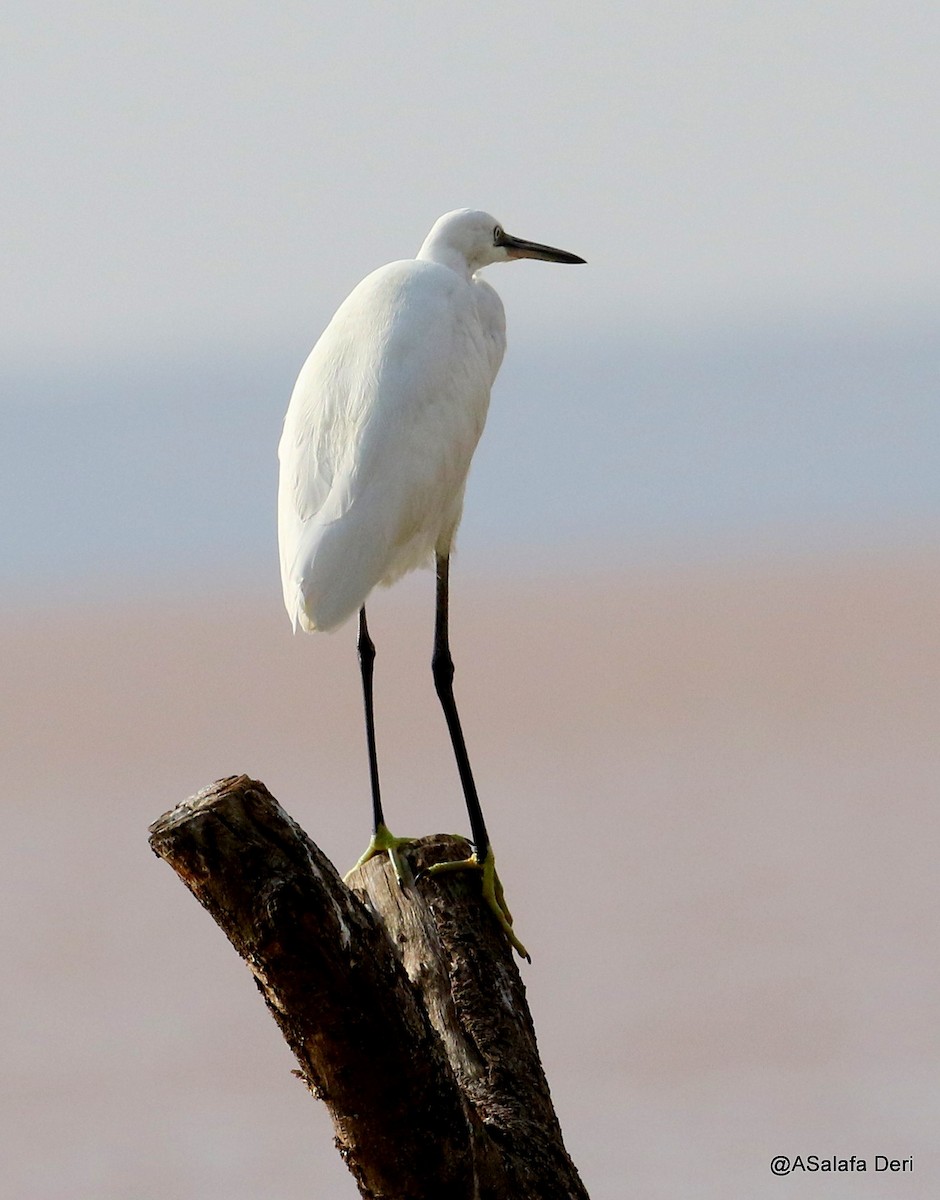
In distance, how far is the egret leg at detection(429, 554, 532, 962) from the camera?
556 cm

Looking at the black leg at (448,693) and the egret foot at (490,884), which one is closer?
the egret foot at (490,884)

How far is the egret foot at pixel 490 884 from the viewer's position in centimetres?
551

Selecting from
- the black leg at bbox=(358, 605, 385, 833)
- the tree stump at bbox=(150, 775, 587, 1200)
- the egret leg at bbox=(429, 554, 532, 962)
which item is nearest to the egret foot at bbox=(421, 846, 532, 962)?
the egret leg at bbox=(429, 554, 532, 962)

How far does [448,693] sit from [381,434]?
1167mm

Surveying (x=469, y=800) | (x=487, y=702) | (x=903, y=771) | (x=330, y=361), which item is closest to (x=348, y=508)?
(x=330, y=361)

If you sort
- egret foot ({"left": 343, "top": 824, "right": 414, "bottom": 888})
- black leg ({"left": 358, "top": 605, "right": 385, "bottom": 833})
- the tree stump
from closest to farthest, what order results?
1. the tree stump
2. egret foot ({"left": 343, "top": 824, "right": 414, "bottom": 888})
3. black leg ({"left": 358, "top": 605, "right": 385, "bottom": 833})

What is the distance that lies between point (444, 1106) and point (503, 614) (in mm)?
37549

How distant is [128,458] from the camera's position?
87375 mm

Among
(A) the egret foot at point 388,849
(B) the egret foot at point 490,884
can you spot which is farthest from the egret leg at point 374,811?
(B) the egret foot at point 490,884

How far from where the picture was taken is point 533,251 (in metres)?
7.04

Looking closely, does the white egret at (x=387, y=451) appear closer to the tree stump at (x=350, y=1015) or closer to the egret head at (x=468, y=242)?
Answer: the egret head at (x=468, y=242)

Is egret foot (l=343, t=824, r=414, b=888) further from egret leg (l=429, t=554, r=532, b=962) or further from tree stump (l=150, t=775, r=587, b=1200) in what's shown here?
tree stump (l=150, t=775, r=587, b=1200)

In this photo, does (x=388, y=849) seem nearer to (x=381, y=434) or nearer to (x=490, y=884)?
(x=490, y=884)

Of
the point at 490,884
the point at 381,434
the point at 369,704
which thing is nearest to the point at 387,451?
the point at 381,434
